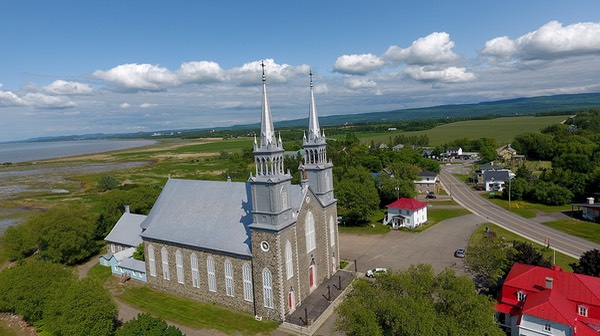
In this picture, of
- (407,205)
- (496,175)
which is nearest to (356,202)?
(407,205)

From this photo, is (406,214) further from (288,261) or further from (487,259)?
(288,261)

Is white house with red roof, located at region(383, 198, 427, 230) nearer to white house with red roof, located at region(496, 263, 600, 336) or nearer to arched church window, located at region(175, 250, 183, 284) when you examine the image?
white house with red roof, located at region(496, 263, 600, 336)

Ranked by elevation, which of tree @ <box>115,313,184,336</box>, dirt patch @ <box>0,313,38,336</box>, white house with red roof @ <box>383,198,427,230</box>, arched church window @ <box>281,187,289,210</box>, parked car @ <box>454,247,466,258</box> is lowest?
dirt patch @ <box>0,313,38,336</box>

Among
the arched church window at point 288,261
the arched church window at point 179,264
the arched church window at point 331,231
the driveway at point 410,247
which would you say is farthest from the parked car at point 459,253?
the arched church window at point 179,264

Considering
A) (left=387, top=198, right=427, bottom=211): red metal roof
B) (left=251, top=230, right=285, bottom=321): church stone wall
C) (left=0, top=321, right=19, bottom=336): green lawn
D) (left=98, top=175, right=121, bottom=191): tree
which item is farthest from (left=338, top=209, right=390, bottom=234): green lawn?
(left=98, top=175, right=121, bottom=191): tree

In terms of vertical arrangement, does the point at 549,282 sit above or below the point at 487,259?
above

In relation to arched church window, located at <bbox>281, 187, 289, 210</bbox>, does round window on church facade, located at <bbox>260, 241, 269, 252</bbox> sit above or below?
below

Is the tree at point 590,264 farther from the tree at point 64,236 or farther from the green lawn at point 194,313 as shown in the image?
the tree at point 64,236
